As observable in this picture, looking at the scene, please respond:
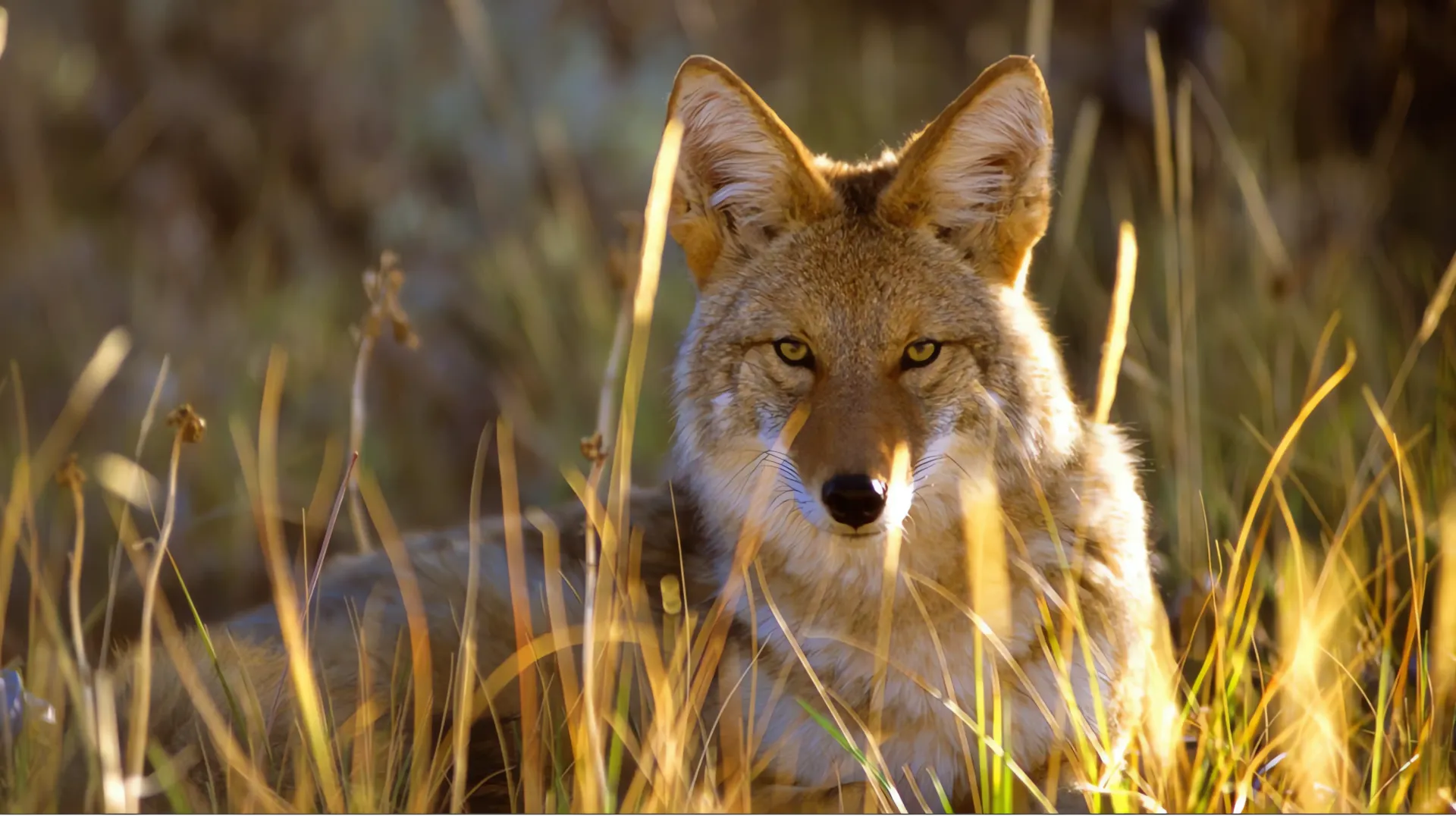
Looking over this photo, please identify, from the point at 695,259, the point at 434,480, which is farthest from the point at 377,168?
the point at 695,259

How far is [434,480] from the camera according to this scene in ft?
19.9

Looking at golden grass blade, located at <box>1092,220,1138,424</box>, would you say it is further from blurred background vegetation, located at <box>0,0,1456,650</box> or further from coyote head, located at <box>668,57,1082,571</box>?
blurred background vegetation, located at <box>0,0,1456,650</box>

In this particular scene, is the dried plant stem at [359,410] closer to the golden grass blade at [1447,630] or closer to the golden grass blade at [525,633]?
the golden grass blade at [525,633]

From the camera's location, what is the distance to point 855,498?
262 cm

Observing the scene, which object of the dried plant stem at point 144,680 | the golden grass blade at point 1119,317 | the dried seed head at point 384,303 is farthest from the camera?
the dried seed head at point 384,303

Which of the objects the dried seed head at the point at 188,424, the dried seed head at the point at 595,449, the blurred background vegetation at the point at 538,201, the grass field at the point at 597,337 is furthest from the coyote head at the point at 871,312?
the dried seed head at the point at 188,424

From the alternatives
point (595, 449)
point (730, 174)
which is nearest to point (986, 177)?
point (730, 174)

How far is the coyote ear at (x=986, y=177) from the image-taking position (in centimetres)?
300

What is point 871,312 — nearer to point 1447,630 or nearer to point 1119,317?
point 1119,317

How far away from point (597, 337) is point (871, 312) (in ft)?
10.1

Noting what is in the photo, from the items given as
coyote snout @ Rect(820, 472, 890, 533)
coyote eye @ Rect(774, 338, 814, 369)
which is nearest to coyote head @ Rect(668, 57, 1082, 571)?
coyote eye @ Rect(774, 338, 814, 369)

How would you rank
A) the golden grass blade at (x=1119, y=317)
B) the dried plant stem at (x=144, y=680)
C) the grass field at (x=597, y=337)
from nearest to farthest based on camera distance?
1. the dried plant stem at (x=144, y=680)
2. the grass field at (x=597, y=337)
3. the golden grass blade at (x=1119, y=317)

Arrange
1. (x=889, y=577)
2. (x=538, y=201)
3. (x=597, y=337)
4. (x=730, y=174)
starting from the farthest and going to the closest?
(x=538, y=201) < (x=597, y=337) < (x=730, y=174) < (x=889, y=577)

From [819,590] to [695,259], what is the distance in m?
0.93
